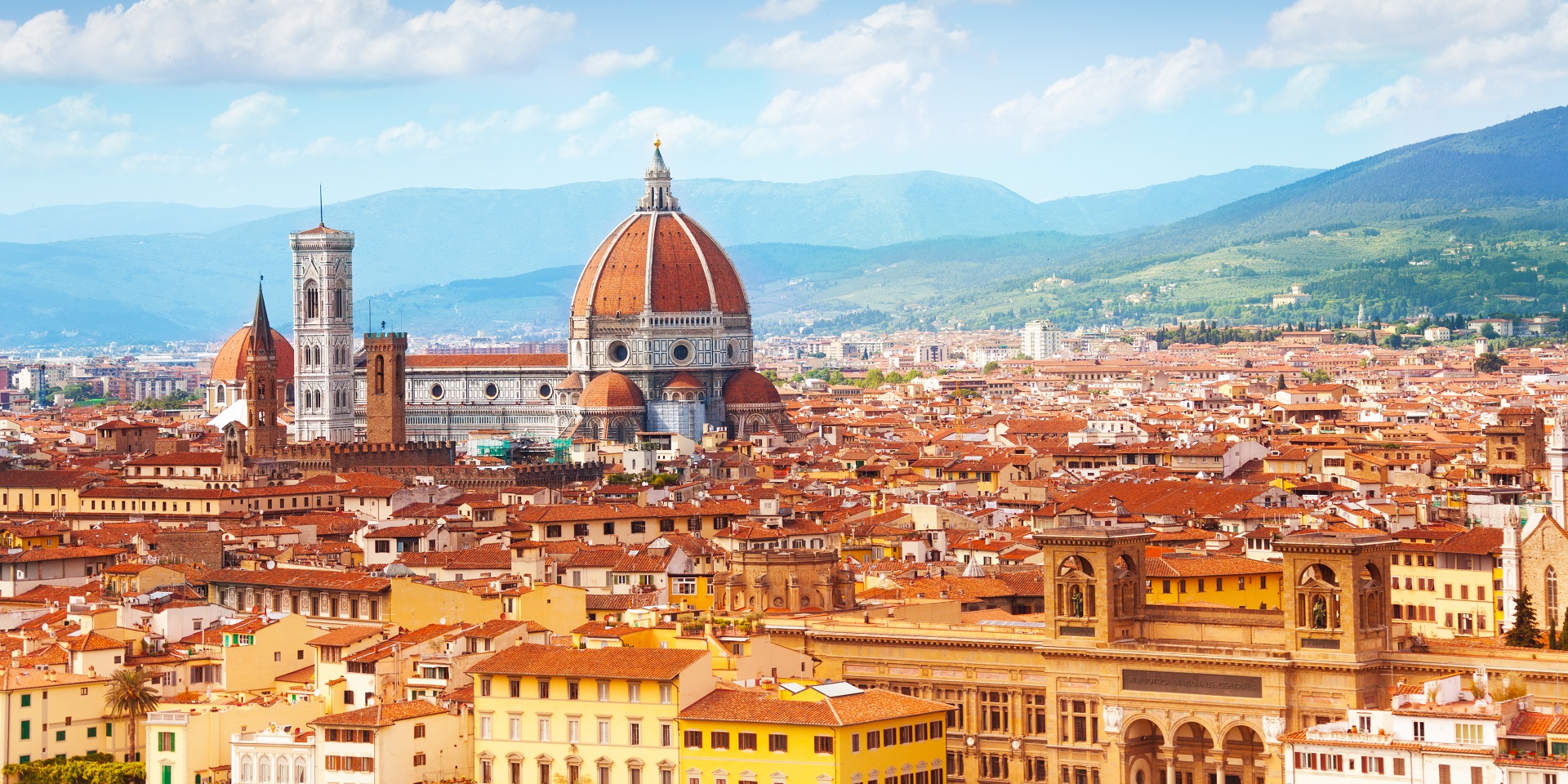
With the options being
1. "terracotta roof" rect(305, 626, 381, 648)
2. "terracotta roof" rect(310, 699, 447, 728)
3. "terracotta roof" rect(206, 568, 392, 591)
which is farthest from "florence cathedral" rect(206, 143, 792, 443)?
"terracotta roof" rect(310, 699, 447, 728)

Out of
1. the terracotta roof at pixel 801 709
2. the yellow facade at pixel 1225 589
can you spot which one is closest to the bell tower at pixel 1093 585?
the terracotta roof at pixel 801 709

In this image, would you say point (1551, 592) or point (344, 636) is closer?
point (344, 636)

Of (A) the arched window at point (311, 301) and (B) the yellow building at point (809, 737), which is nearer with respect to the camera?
(B) the yellow building at point (809, 737)

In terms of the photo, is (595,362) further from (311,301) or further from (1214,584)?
(1214,584)

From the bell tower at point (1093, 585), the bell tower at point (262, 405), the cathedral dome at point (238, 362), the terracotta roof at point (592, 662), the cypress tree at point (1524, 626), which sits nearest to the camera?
the terracotta roof at point (592, 662)

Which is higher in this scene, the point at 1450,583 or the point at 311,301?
the point at 311,301

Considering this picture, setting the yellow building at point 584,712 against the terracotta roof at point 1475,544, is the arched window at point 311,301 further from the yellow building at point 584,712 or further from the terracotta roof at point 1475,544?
the yellow building at point 584,712

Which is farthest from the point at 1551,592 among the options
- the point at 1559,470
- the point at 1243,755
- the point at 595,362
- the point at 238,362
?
the point at 238,362
